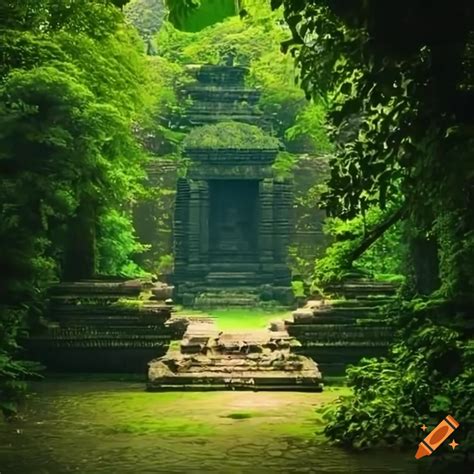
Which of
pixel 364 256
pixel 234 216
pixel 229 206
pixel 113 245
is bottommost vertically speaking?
pixel 364 256

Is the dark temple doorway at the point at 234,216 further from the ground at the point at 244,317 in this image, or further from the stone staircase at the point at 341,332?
the stone staircase at the point at 341,332

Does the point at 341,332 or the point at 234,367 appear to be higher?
the point at 341,332

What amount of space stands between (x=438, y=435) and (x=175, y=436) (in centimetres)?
280

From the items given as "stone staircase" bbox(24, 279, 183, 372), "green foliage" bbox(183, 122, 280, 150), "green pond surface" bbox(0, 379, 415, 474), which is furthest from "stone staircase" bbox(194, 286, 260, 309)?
"green pond surface" bbox(0, 379, 415, 474)

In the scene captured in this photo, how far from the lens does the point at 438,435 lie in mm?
7125

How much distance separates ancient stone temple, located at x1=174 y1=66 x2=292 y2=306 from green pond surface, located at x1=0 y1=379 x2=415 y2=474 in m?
14.8

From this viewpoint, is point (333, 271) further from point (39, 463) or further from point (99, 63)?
point (39, 463)

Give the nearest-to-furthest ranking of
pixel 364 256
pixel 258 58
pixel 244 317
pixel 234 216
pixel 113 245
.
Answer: pixel 364 256 < pixel 113 245 < pixel 244 317 < pixel 234 216 < pixel 258 58

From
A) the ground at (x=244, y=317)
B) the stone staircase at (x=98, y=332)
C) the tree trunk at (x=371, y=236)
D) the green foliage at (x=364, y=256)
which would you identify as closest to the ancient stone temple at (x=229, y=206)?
the ground at (x=244, y=317)

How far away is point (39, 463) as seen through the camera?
738 centimetres

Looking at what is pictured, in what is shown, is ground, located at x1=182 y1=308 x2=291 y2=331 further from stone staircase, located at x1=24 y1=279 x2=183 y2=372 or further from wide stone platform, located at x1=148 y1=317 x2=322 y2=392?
stone staircase, located at x1=24 y1=279 x2=183 y2=372

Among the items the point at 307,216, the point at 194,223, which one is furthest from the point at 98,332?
the point at 307,216

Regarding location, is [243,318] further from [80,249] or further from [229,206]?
[229,206]

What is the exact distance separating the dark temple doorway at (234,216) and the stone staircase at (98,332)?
1411cm
